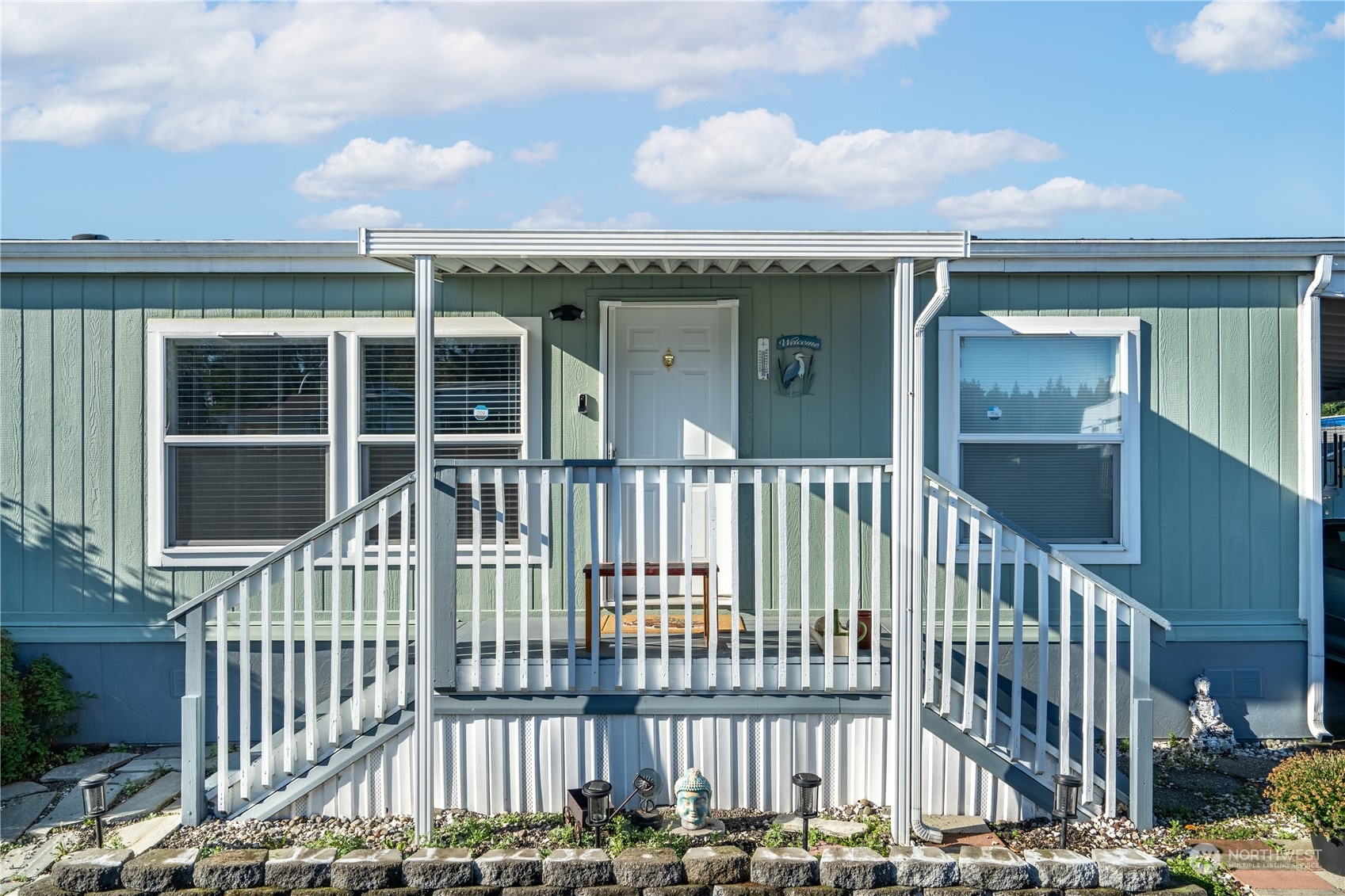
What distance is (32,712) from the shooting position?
4.92 meters

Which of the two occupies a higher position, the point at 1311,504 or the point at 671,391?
the point at 671,391

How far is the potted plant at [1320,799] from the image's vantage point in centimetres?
357

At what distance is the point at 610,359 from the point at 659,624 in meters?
1.57

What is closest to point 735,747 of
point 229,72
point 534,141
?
point 229,72

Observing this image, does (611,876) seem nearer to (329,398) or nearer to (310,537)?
(310,537)

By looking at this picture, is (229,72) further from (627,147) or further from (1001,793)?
(1001,793)

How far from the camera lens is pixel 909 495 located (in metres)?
3.77

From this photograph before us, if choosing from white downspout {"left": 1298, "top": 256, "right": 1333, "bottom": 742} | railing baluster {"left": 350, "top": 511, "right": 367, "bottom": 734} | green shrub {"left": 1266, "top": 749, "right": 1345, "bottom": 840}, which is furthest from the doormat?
white downspout {"left": 1298, "top": 256, "right": 1333, "bottom": 742}

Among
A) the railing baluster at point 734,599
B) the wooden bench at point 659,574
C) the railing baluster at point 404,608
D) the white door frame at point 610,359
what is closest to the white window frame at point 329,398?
the white door frame at point 610,359

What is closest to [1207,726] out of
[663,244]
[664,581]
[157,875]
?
[664,581]

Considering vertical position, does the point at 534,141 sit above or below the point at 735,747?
above

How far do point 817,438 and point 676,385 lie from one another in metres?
0.89

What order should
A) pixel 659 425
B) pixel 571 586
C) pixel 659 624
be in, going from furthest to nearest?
pixel 659 425 → pixel 659 624 → pixel 571 586

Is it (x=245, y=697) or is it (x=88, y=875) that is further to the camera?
(x=245, y=697)
